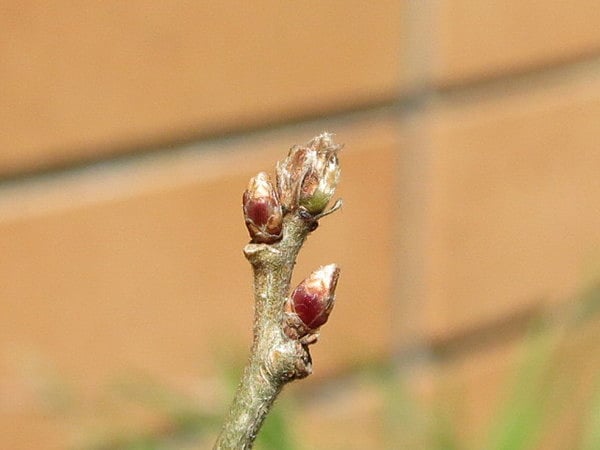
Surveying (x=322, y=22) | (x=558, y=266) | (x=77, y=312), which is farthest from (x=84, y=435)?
Result: (x=558, y=266)

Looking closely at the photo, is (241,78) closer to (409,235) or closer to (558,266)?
(409,235)

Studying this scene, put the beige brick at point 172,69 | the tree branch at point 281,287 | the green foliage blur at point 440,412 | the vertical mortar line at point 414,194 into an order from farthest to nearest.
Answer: the vertical mortar line at point 414,194 → the beige brick at point 172,69 → the green foliage blur at point 440,412 → the tree branch at point 281,287

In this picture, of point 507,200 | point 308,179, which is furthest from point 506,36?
point 308,179

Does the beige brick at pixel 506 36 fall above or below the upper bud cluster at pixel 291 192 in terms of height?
above

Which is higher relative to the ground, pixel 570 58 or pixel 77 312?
pixel 570 58

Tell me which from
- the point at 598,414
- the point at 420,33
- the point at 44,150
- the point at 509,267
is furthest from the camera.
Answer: the point at 509,267

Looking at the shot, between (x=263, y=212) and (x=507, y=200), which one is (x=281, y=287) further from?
(x=507, y=200)

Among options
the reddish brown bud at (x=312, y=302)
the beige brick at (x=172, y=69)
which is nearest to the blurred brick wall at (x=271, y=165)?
the beige brick at (x=172, y=69)

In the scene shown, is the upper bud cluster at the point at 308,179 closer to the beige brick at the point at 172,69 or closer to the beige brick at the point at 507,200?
the beige brick at the point at 172,69
